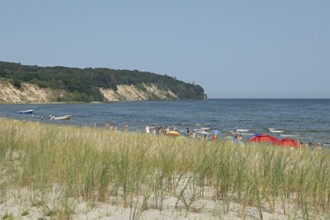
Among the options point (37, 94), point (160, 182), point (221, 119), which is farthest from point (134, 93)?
point (160, 182)

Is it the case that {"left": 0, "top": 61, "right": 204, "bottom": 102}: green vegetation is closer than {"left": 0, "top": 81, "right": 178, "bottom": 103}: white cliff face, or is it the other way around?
{"left": 0, "top": 81, "right": 178, "bottom": 103}: white cliff face

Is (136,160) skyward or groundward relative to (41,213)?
skyward

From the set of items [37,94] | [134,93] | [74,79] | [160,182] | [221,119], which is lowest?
[221,119]

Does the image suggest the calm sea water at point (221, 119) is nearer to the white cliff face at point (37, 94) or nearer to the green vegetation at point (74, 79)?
the white cliff face at point (37, 94)

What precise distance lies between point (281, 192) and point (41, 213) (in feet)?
10.3

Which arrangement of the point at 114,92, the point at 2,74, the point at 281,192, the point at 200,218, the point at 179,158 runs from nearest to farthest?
the point at 200,218, the point at 281,192, the point at 179,158, the point at 2,74, the point at 114,92

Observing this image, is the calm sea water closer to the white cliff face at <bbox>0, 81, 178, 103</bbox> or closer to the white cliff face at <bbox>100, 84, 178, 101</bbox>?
the white cliff face at <bbox>0, 81, 178, 103</bbox>

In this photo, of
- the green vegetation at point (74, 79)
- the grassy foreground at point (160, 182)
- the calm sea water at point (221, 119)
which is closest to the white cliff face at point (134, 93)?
the green vegetation at point (74, 79)

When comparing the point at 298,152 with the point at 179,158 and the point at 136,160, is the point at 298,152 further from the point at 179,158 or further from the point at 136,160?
the point at 136,160

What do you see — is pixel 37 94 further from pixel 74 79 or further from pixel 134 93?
pixel 134 93

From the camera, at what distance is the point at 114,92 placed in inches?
6201

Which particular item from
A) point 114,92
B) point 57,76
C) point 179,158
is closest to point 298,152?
point 179,158

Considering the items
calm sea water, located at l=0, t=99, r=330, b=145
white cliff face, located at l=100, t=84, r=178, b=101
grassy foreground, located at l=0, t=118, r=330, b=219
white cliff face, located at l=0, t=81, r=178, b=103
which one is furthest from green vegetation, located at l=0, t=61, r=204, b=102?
grassy foreground, located at l=0, t=118, r=330, b=219

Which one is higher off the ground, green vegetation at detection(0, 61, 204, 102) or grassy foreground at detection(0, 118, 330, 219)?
green vegetation at detection(0, 61, 204, 102)
